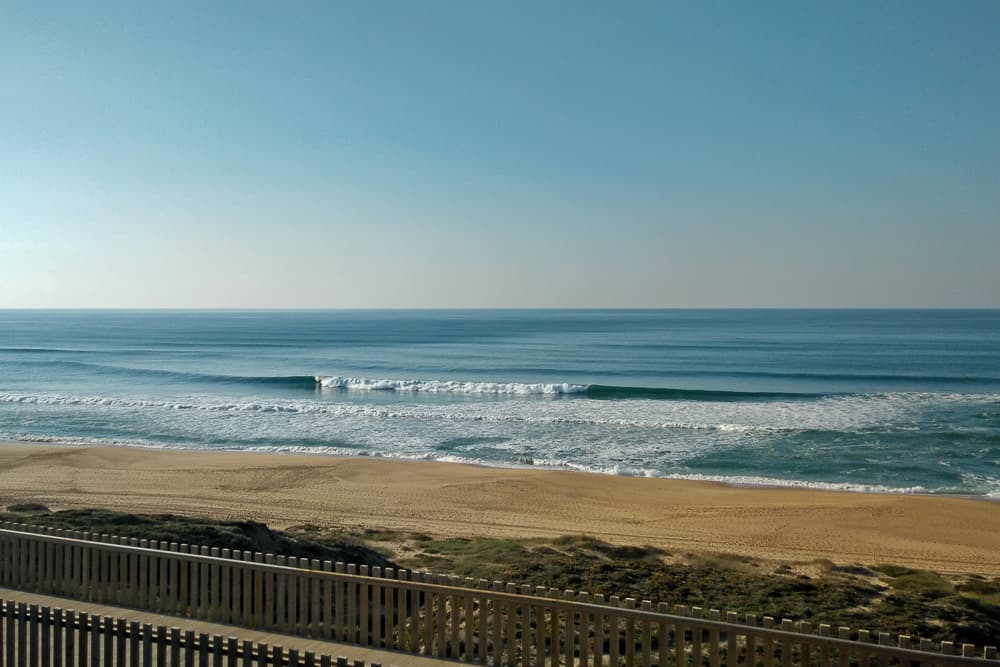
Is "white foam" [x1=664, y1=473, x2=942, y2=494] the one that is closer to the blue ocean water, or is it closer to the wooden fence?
the blue ocean water

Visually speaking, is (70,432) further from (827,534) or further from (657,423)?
(827,534)

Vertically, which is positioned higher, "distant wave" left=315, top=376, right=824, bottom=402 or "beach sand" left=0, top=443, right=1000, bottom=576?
"distant wave" left=315, top=376, right=824, bottom=402

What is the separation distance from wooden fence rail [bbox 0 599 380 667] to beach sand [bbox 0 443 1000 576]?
31.0ft

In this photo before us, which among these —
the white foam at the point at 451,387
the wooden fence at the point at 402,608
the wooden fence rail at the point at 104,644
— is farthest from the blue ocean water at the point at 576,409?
the wooden fence rail at the point at 104,644

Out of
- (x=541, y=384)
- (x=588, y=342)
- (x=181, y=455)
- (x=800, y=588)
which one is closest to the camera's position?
(x=800, y=588)

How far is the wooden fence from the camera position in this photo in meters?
6.39

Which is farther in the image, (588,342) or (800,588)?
(588,342)

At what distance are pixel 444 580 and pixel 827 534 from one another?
39.3 ft

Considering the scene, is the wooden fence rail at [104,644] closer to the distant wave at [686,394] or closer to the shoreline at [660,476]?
the shoreline at [660,476]

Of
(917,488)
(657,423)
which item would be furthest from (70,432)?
(917,488)

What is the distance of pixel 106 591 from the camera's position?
8484 mm

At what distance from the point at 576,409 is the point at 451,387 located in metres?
11.5

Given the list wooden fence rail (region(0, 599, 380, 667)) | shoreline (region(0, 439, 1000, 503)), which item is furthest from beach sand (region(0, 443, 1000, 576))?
wooden fence rail (region(0, 599, 380, 667))

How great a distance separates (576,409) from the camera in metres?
37.6
